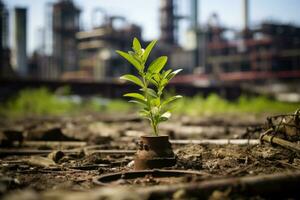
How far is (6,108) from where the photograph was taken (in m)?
13.5

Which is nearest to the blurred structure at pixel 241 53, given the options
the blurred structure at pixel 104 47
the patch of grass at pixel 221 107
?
the blurred structure at pixel 104 47

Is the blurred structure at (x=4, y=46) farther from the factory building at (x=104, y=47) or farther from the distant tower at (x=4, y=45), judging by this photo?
the factory building at (x=104, y=47)

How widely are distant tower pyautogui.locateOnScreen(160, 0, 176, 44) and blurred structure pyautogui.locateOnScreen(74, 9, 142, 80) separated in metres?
2.58

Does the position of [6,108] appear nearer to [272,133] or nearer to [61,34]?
[272,133]

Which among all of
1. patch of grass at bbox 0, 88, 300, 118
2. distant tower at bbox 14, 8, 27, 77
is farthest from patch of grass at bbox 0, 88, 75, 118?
distant tower at bbox 14, 8, 27, 77

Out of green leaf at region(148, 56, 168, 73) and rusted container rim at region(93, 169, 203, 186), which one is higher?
green leaf at region(148, 56, 168, 73)

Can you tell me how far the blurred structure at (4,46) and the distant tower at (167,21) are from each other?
15.3m

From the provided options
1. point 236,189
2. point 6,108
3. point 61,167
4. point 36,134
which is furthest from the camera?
point 6,108

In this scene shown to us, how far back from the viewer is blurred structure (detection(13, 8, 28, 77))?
31778 mm

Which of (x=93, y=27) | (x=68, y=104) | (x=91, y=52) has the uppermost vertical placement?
(x=93, y=27)

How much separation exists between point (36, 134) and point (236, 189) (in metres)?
3.98

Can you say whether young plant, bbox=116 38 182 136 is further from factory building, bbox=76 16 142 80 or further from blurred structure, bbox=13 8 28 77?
factory building, bbox=76 16 142 80

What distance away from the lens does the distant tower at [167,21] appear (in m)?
38.8

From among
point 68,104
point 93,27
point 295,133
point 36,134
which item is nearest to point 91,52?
point 93,27
